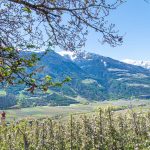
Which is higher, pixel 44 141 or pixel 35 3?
Result: pixel 35 3

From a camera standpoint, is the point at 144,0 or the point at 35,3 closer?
the point at 144,0

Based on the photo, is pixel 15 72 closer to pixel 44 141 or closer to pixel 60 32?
pixel 60 32

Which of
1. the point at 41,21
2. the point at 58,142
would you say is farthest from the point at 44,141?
the point at 41,21

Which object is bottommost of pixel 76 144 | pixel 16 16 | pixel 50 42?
pixel 76 144

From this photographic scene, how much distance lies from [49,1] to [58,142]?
8373 cm

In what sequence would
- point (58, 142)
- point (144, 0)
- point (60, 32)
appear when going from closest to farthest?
point (144, 0)
point (60, 32)
point (58, 142)

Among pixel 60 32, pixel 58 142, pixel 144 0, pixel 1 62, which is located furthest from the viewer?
pixel 58 142

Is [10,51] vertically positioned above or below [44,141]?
above

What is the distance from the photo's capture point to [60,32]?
13.3 meters

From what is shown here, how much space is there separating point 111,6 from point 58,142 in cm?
8428

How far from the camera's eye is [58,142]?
94.2 metres

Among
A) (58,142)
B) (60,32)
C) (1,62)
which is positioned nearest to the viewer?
(1,62)

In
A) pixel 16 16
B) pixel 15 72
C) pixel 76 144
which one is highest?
pixel 16 16

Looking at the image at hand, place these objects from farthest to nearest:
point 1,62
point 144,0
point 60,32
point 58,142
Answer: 1. point 58,142
2. point 60,32
3. point 1,62
4. point 144,0
